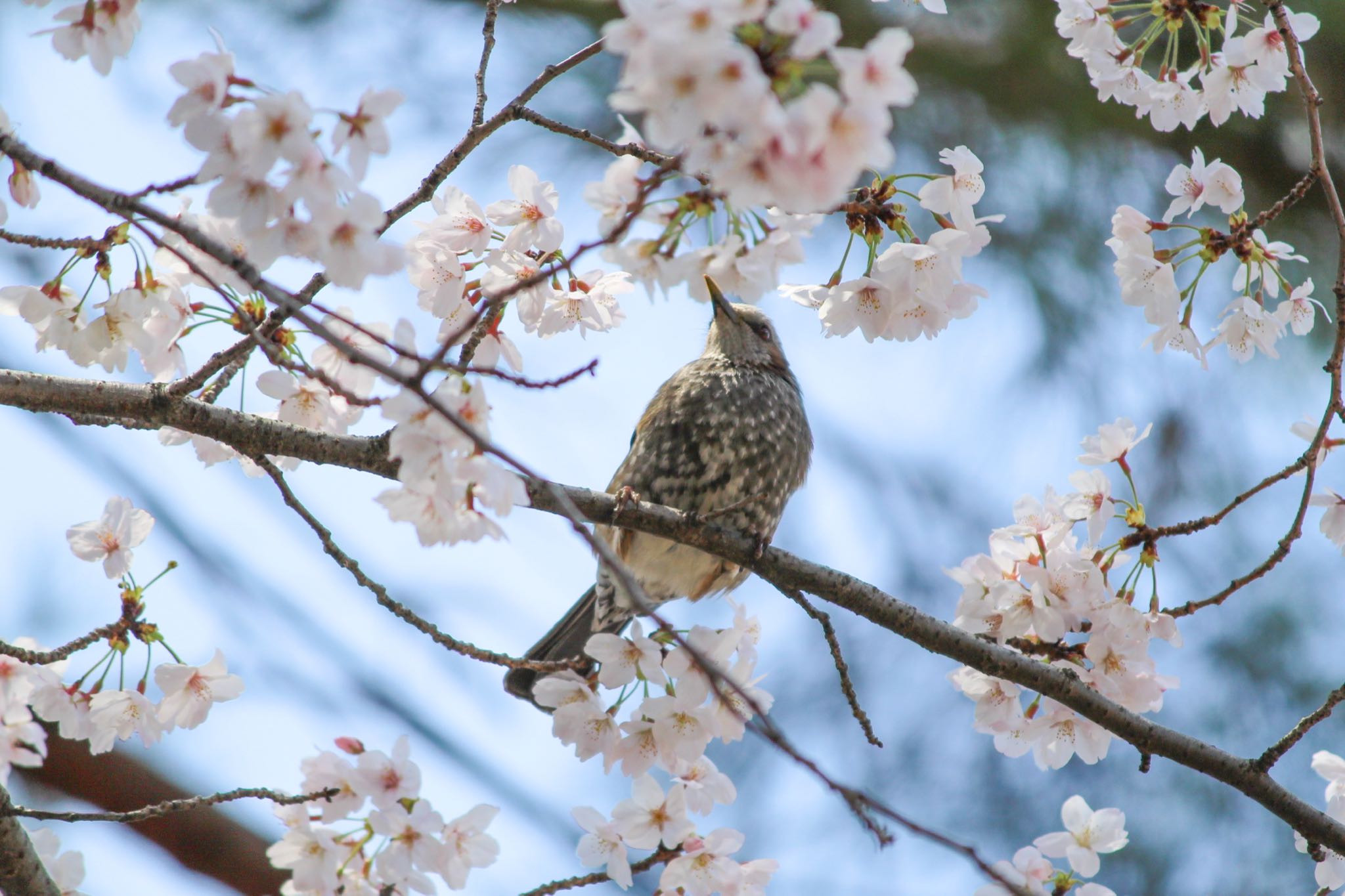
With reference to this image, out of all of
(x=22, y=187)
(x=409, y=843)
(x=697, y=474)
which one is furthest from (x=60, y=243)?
(x=697, y=474)

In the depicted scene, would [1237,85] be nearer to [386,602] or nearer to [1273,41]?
[1273,41]

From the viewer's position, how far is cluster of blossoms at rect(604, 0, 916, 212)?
3.32 feet

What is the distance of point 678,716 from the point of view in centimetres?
203

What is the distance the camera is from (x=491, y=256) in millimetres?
2236

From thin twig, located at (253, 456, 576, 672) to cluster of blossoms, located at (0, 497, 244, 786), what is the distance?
29cm

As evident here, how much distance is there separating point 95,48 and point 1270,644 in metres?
4.35

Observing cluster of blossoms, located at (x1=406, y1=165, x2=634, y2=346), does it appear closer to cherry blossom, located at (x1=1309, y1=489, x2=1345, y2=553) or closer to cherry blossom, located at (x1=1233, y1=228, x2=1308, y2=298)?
cherry blossom, located at (x1=1233, y1=228, x2=1308, y2=298)

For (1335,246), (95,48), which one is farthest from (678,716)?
(1335,246)

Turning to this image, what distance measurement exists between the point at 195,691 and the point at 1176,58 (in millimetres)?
2166

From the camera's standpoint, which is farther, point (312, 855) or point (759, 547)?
point (759, 547)

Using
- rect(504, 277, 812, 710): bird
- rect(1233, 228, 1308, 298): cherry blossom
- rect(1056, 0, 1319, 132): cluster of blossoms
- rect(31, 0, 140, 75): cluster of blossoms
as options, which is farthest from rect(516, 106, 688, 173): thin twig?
rect(504, 277, 812, 710): bird

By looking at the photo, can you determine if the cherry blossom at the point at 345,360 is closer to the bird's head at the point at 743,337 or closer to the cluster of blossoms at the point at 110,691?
the cluster of blossoms at the point at 110,691

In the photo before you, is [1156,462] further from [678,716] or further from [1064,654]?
[678,716]

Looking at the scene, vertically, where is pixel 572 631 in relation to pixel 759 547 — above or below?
above
